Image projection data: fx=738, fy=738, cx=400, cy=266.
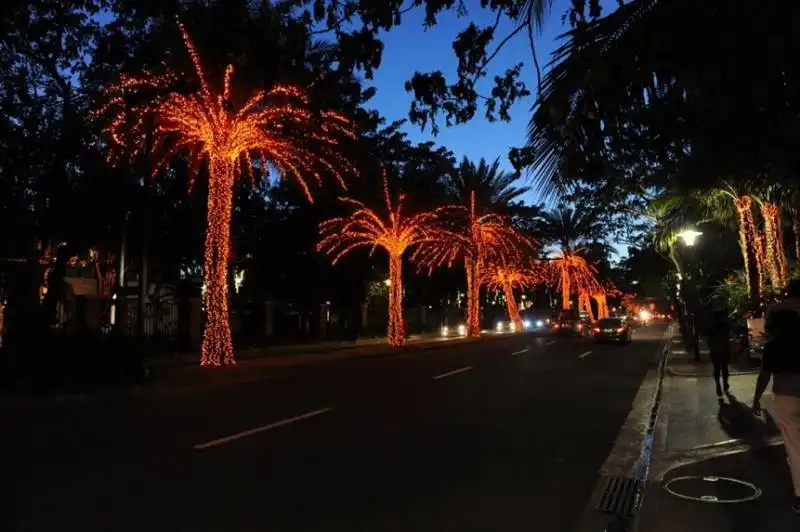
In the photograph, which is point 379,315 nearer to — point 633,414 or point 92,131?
point 92,131

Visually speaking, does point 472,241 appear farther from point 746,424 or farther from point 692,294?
point 746,424

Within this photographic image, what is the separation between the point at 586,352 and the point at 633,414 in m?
17.1

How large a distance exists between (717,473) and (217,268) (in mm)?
16159

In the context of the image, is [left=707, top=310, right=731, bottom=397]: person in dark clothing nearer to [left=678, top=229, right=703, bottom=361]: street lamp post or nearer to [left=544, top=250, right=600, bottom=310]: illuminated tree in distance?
[left=678, top=229, right=703, bottom=361]: street lamp post

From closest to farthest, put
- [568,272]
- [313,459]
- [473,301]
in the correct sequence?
[313,459]
[473,301]
[568,272]

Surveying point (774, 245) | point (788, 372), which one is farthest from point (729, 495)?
point (774, 245)

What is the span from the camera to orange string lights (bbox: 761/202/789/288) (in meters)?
20.8

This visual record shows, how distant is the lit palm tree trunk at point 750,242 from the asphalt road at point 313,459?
835 cm

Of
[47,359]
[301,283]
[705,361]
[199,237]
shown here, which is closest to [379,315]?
[301,283]

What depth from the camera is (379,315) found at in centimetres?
4847

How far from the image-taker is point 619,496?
721cm

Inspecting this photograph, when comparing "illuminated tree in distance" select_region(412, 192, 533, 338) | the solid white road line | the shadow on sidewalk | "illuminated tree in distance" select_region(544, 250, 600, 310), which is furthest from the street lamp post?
"illuminated tree in distance" select_region(544, 250, 600, 310)

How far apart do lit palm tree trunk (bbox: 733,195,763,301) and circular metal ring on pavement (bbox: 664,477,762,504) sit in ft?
49.4

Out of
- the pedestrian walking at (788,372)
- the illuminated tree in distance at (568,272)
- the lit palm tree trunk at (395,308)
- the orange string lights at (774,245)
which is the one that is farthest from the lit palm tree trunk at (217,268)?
the illuminated tree in distance at (568,272)
